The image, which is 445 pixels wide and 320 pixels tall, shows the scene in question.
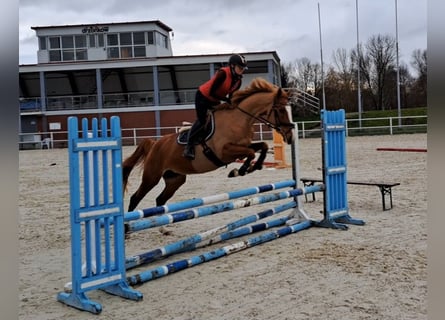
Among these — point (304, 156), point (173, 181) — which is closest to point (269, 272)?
point (173, 181)

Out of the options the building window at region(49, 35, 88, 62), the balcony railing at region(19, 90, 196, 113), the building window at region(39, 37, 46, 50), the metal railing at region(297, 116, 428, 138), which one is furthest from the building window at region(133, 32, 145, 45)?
the metal railing at region(297, 116, 428, 138)

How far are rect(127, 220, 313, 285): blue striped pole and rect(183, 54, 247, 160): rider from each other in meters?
0.96

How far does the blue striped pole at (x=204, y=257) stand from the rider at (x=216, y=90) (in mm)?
956

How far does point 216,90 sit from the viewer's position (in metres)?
4.41

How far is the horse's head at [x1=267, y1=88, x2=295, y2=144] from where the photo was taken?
450cm

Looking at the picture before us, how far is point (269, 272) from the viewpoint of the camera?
3793mm

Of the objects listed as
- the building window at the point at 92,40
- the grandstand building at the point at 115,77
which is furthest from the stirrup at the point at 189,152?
the building window at the point at 92,40

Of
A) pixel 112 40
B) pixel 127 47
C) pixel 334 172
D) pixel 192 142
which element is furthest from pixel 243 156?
pixel 112 40

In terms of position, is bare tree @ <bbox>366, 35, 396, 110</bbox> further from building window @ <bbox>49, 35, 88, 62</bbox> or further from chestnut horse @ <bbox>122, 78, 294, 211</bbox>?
chestnut horse @ <bbox>122, 78, 294, 211</bbox>

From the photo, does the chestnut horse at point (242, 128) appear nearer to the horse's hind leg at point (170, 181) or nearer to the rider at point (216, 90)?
the rider at point (216, 90)

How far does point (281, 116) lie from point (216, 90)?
672mm

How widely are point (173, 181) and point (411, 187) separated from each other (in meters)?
4.51

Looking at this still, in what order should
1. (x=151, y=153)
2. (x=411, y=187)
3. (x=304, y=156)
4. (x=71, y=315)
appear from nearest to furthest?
(x=71, y=315)
(x=151, y=153)
(x=411, y=187)
(x=304, y=156)
